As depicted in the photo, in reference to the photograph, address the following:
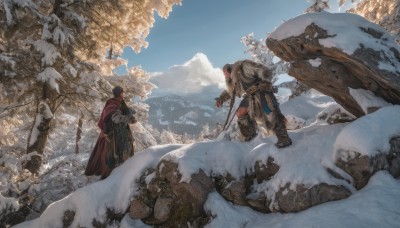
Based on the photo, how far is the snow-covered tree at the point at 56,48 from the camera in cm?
742

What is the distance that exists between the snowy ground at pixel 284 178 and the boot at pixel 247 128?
33cm

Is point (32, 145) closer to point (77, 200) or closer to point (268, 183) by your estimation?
point (77, 200)

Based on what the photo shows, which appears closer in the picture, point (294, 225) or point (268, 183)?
point (294, 225)

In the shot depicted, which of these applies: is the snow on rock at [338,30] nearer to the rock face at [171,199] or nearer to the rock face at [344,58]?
the rock face at [344,58]

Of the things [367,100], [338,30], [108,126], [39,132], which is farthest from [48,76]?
[367,100]

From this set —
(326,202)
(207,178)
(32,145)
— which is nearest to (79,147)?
(32,145)

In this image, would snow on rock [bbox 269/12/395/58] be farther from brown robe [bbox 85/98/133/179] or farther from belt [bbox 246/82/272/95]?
brown robe [bbox 85/98/133/179]

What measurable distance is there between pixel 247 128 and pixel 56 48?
5.07 meters

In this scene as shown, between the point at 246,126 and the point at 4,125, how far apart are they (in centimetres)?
685

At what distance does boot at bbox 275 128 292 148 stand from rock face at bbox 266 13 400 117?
1.48 m

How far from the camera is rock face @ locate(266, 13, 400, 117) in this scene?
5926 mm

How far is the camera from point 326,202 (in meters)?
4.66

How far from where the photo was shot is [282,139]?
5.95 meters

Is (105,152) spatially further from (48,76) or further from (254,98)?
(254,98)
